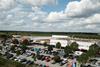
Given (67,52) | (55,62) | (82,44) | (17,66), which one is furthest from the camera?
(82,44)

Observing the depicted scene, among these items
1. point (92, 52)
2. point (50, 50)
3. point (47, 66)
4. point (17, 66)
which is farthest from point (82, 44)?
point (17, 66)

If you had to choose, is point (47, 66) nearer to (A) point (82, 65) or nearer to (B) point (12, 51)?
(A) point (82, 65)

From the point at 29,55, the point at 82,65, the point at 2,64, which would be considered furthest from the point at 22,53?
the point at 82,65

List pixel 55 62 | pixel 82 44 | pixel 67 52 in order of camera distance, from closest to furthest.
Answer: pixel 55 62, pixel 67 52, pixel 82 44

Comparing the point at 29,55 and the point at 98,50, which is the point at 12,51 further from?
the point at 98,50

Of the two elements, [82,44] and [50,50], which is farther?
[82,44]

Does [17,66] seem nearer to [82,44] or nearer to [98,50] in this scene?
[98,50]

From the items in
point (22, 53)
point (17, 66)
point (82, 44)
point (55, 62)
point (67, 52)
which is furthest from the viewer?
point (82, 44)

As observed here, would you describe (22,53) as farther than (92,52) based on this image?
Yes

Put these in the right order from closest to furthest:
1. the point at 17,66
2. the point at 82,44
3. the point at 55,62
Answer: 1. the point at 17,66
2. the point at 55,62
3. the point at 82,44
